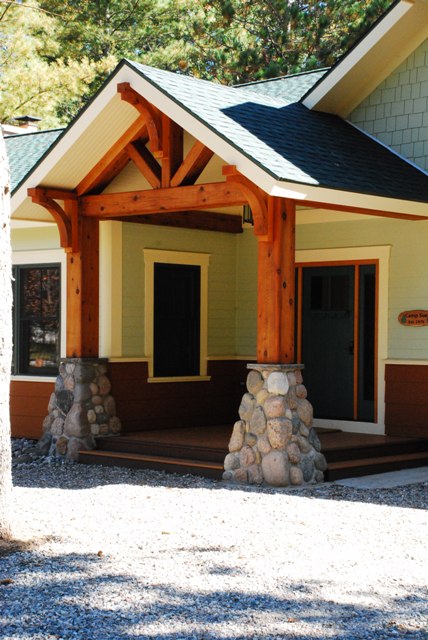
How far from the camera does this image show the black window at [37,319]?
523 inches

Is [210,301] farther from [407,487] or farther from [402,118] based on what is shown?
[407,487]

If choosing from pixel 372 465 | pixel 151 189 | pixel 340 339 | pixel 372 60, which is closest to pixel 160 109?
pixel 151 189

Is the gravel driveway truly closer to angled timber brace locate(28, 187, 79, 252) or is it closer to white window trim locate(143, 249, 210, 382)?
white window trim locate(143, 249, 210, 382)

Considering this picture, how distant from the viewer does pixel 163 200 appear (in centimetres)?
1070

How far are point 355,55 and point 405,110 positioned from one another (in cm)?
91

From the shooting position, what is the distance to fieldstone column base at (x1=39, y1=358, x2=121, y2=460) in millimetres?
11727

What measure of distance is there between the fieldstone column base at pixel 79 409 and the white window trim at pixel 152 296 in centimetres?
78

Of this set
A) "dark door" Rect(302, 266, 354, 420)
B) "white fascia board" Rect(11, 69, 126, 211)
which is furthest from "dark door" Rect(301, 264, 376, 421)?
"white fascia board" Rect(11, 69, 126, 211)

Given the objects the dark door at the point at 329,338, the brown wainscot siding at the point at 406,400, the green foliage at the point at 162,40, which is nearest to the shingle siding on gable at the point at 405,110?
the dark door at the point at 329,338

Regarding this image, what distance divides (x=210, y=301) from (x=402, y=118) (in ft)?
11.2

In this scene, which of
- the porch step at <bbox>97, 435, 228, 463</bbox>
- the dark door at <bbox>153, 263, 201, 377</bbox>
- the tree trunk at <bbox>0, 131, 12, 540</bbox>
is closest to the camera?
the tree trunk at <bbox>0, 131, 12, 540</bbox>

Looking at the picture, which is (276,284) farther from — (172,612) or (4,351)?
(172,612)

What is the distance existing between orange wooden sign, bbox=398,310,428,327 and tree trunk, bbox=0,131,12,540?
5.81m

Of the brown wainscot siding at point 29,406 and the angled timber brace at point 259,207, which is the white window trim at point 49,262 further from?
the angled timber brace at point 259,207
